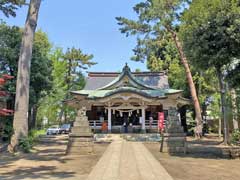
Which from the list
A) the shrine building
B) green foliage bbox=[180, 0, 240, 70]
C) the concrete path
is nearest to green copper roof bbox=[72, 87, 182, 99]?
the shrine building

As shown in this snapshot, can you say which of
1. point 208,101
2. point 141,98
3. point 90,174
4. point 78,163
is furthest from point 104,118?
point 90,174

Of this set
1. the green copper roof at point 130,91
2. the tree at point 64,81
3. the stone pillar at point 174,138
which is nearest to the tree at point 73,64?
the tree at point 64,81

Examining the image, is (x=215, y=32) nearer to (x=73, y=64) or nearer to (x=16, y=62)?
(x=16, y=62)

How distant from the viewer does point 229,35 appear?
410 inches

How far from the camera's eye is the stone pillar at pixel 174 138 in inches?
518

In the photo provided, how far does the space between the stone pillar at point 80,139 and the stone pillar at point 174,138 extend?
341cm

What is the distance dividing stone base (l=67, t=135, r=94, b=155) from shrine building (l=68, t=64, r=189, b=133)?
13.1 meters

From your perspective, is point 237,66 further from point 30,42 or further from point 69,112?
point 69,112

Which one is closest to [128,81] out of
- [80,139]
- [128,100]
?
[128,100]

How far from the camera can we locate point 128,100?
1108 inches

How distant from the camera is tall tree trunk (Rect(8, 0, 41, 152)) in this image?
13.6 metres

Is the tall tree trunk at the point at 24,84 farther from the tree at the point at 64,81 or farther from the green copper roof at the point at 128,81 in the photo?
the tree at the point at 64,81

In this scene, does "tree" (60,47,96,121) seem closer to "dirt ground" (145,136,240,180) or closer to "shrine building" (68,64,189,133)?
"shrine building" (68,64,189,133)

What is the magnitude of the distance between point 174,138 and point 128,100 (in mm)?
15065
